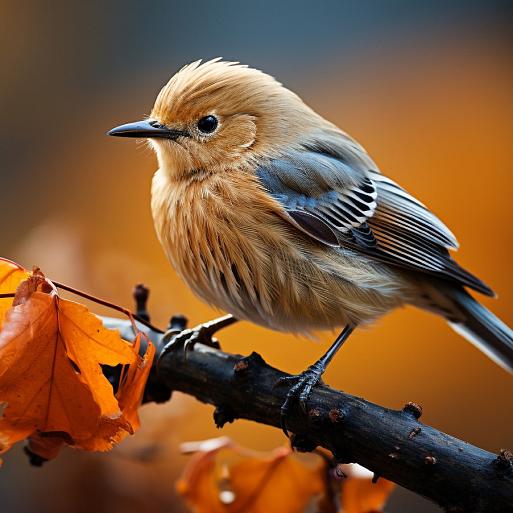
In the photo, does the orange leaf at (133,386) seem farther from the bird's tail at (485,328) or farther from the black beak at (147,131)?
the bird's tail at (485,328)

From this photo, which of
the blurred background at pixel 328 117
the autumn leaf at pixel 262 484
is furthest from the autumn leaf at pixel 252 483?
the blurred background at pixel 328 117

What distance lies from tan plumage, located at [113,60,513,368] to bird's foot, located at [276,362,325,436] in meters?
0.32

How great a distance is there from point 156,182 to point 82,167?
2.25m

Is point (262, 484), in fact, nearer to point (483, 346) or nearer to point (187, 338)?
point (187, 338)

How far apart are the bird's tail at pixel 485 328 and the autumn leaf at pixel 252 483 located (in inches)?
43.5

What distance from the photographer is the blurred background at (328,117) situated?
4133 mm

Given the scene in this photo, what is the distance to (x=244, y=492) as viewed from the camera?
199cm

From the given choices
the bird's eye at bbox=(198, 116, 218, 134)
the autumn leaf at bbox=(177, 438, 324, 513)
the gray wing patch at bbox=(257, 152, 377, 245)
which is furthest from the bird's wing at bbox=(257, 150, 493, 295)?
the autumn leaf at bbox=(177, 438, 324, 513)

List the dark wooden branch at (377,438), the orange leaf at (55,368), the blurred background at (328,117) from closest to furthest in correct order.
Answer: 1. the orange leaf at (55,368)
2. the dark wooden branch at (377,438)
3. the blurred background at (328,117)

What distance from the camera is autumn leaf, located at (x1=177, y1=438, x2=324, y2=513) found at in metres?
1.95

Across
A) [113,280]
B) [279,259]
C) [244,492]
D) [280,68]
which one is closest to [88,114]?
[280,68]

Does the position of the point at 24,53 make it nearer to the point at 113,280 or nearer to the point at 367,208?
the point at 113,280

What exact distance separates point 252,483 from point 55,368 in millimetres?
666

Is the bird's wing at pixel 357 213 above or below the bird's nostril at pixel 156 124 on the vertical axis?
above
